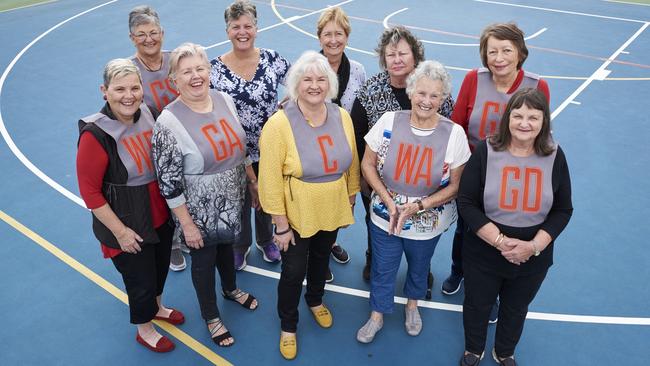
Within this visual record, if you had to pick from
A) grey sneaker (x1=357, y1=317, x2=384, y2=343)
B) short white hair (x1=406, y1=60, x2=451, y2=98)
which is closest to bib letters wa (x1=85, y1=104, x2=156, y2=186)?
short white hair (x1=406, y1=60, x2=451, y2=98)

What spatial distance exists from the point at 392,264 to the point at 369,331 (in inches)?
24.9

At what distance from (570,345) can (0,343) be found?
4552 millimetres

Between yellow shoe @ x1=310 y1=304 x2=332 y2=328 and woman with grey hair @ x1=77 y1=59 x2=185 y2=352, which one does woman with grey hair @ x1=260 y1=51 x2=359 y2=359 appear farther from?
woman with grey hair @ x1=77 y1=59 x2=185 y2=352

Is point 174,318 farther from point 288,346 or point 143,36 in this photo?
point 143,36

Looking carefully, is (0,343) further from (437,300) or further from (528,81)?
(528,81)

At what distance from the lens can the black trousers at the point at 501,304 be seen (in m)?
3.31

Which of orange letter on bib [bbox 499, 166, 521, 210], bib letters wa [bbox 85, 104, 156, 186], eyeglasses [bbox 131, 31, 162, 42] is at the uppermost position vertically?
eyeglasses [bbox 131, 31, 162, 42]

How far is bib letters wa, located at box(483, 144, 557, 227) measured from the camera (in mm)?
3014

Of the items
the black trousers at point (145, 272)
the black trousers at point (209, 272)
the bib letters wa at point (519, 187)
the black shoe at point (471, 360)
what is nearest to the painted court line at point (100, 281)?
the black trousers at point (209, 272)

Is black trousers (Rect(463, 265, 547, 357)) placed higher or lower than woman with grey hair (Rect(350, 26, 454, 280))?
lower

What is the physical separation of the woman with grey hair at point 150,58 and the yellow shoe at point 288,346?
2078mm

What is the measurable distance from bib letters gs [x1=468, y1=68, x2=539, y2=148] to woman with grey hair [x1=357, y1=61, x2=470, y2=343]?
0.29m

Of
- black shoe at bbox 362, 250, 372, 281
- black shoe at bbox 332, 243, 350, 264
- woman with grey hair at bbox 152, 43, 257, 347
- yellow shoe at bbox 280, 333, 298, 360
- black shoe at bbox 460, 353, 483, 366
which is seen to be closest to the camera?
woman with grey hair at bbox 152, 43, 257, 347

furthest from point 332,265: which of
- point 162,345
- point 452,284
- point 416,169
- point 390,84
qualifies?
point 390,84
